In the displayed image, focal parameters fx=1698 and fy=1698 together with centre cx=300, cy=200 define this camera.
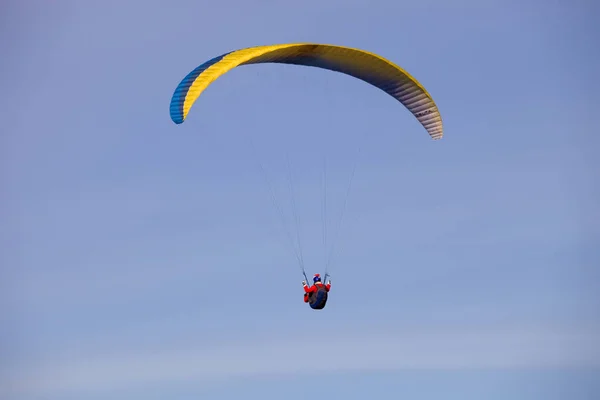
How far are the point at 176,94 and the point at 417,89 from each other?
10.6m

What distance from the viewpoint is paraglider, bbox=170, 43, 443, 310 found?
59.2 metres

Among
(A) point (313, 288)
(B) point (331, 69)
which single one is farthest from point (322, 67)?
(A) point (313, 288)

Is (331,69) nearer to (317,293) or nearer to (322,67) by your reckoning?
(322,67)

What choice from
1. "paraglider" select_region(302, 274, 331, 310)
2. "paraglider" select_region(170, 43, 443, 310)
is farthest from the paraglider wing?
"paraglider" select_region(302, 274, 331, 310)

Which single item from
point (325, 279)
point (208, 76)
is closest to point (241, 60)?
point (208, 76)

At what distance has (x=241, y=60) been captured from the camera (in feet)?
196

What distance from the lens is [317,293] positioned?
62.9m

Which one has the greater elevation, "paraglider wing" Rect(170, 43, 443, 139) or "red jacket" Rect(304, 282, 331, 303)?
"paraglider wing" Rect(170, 43, 443, 139)

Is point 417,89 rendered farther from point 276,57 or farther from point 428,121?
point 276,57

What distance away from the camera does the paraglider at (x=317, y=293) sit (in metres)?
62.9

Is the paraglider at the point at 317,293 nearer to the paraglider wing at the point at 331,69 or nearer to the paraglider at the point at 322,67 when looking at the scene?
the paraglider at the point at 322,67

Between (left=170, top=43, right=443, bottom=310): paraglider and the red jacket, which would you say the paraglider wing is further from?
the red jacket

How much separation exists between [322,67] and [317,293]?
8.86 metres

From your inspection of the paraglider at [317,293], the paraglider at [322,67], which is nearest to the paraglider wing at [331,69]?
the paraglider at [322,67]
